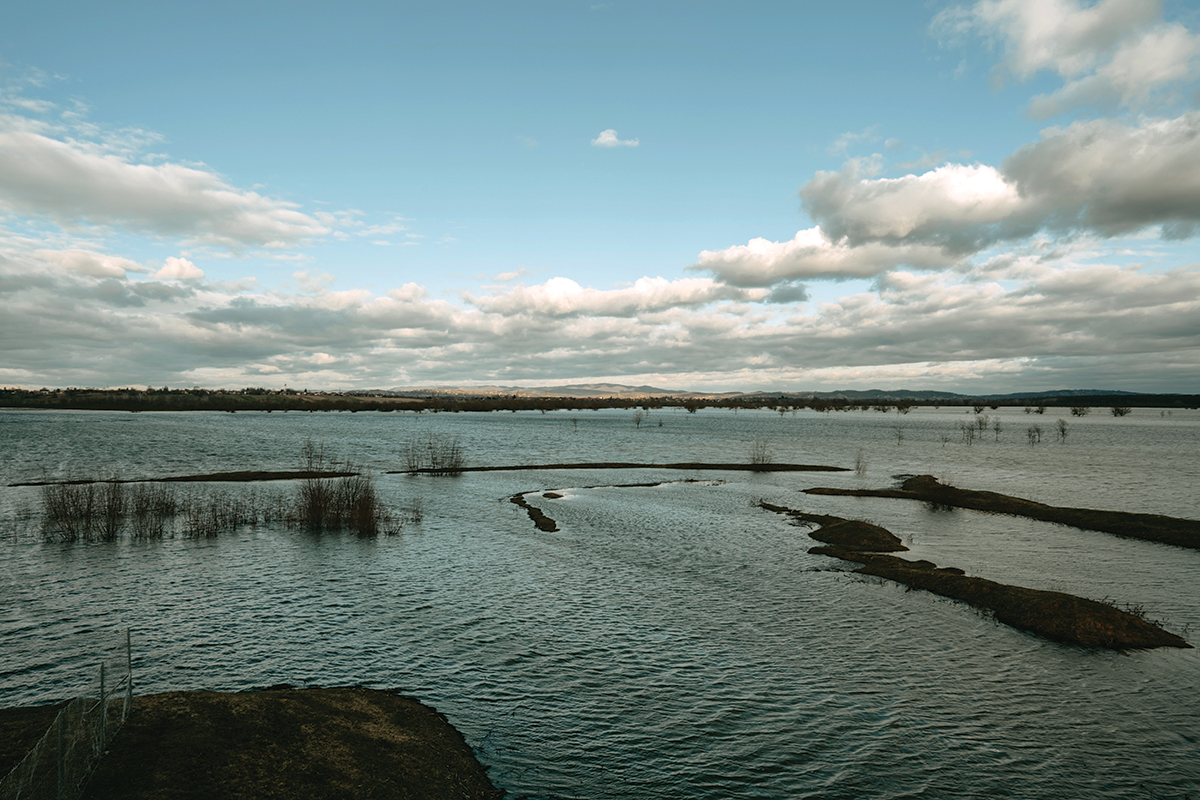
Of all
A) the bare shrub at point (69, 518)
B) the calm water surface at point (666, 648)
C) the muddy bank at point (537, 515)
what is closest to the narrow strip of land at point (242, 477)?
the calm water surface at point (666, 648)

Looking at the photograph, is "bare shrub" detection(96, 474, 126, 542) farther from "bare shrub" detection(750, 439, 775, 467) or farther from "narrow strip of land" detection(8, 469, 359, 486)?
"bare shrub" detection(750, 439, 775, 467)

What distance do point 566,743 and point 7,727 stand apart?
32.0 feet

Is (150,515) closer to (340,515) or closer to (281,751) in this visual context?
(340,515)

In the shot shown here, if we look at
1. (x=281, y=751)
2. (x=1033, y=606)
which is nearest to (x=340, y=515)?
(x=281, y=751)

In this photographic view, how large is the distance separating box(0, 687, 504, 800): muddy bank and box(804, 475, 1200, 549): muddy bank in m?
38.3

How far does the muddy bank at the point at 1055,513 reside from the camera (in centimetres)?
3272

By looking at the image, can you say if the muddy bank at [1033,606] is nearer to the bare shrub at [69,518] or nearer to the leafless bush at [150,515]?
the leafless bush at [150,515]

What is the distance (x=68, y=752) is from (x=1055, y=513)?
157 feet

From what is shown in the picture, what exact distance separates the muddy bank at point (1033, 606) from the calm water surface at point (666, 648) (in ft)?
2.43

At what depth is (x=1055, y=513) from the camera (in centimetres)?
3900

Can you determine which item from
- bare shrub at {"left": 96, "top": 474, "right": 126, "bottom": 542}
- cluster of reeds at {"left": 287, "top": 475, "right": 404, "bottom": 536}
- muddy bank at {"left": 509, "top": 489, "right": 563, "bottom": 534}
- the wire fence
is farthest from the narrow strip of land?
the wire fence

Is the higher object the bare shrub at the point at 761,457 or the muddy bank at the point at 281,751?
the muddy bank at the point at 281,751

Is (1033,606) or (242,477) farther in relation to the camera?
(242,477)

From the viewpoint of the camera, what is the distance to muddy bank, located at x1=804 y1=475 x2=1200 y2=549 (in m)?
32.7
